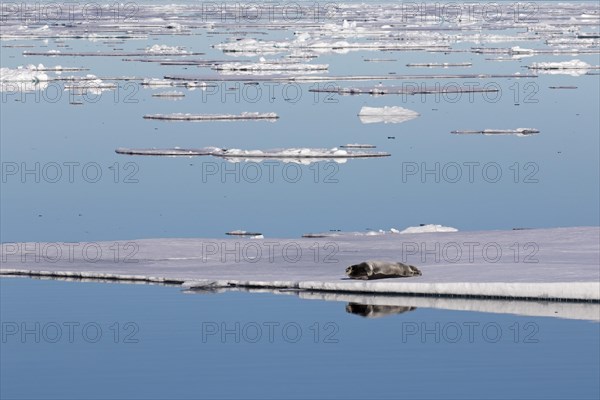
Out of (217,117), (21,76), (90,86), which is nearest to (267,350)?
(217,117)

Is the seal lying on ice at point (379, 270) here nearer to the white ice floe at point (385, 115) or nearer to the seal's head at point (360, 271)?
the seal's head at point (360, 271)

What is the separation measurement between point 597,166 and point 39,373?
1406 cm

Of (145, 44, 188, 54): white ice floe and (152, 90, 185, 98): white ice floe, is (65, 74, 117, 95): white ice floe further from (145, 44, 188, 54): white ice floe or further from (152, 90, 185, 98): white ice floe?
(145, 44, 188, 54): white ice floe

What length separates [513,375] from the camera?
35.7 ft

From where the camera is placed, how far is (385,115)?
98.6 feet

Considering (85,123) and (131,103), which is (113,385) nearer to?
(85,123)

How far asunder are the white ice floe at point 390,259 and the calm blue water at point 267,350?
38cm

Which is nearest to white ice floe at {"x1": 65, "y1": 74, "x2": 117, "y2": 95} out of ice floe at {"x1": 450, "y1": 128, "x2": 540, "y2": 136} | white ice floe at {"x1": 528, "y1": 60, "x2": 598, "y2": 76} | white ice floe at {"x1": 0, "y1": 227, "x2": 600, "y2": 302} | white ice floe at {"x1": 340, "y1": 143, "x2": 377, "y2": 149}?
ice floe at {"x1": 450, "y1": 128, "x2": 540, "y2": 136}

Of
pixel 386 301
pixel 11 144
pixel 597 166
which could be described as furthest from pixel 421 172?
pixel 386 301

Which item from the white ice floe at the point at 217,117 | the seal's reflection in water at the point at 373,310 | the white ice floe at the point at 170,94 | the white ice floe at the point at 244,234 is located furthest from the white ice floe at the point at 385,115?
the seal's reflection in water at the point at 373,310

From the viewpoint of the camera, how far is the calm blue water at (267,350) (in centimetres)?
1059

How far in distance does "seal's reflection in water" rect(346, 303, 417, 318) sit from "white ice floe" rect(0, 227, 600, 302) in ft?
0.75

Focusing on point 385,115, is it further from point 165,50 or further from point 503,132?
point 165,50

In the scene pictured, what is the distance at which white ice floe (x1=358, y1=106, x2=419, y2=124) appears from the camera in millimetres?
29891
